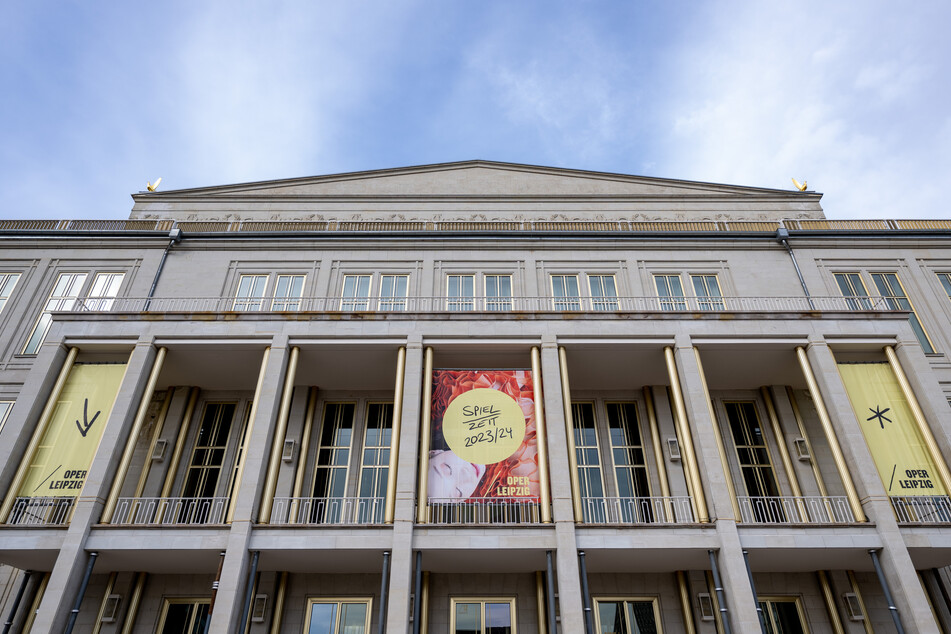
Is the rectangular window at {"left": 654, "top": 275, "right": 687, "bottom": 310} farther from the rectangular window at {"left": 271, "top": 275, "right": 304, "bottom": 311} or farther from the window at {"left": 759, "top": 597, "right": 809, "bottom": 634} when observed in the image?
the rectangular window at {"left": 271, "top": 275, "right": 304, "bottom": 311}

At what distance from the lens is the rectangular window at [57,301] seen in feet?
73.4

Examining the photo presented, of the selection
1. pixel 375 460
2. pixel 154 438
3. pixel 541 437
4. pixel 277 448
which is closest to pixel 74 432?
pixel 154 438

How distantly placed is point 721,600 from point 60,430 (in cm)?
1903

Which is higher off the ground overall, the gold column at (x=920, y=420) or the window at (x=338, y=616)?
the gold column at (x=920, y=420)

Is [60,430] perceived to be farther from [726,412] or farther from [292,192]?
[726,412]

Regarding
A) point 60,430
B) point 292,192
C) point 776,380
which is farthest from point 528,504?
point 292,192

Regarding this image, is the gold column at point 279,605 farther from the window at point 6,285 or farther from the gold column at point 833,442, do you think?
the gold column at point 833,442

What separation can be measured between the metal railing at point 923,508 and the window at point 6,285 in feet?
100

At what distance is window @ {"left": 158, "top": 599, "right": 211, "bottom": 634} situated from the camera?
1833 cm

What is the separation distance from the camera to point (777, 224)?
25578mm

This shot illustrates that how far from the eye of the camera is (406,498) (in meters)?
16.9

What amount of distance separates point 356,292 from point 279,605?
11110 mm

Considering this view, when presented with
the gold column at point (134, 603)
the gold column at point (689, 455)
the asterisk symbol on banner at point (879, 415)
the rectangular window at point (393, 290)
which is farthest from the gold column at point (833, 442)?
the gold column at point (134, 603)

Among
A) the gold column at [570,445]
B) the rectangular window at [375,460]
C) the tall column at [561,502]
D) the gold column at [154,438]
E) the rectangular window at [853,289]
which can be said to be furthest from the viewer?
the rectangular window at [853,289]
